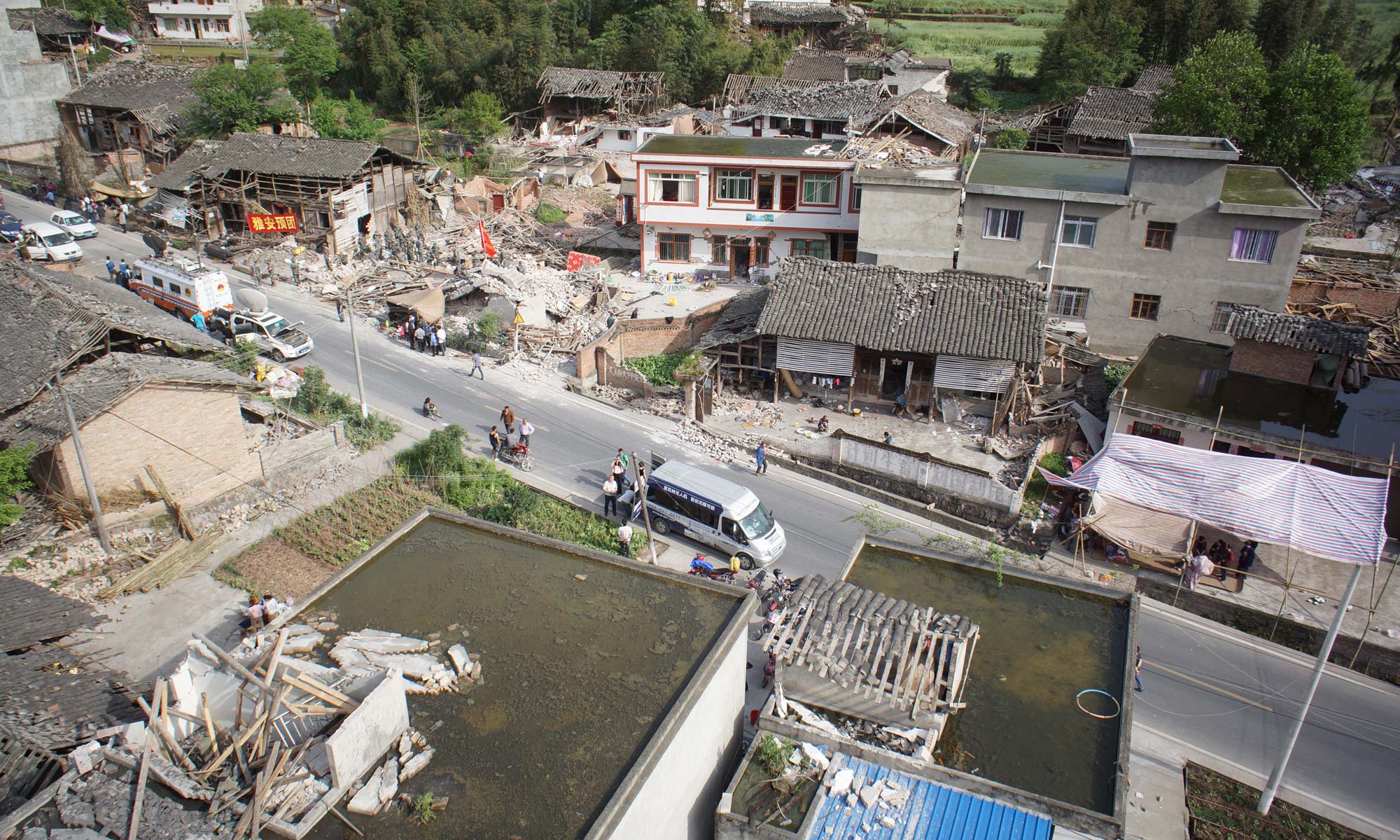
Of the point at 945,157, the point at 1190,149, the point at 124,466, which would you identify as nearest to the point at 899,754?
the point at 124,466

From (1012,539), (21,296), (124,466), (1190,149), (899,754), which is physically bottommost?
(1012,539)

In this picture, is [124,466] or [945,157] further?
[945,157]

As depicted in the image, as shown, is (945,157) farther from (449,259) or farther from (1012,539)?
(1012,539)

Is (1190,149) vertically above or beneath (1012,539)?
above

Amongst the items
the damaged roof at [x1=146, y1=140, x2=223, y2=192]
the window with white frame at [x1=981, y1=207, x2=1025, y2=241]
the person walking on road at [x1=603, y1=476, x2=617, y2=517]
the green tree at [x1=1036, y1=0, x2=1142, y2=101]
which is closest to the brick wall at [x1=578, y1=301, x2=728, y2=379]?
the person walking on road at [x1=603, y1=476, x2=617, y2=517]

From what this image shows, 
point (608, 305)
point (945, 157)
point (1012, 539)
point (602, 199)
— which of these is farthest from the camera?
point (602, 199)

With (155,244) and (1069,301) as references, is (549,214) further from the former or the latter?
(1069,301)

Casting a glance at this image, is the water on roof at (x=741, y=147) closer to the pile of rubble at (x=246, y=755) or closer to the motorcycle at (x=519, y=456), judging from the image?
the motorcycle at (x=519, y=456)

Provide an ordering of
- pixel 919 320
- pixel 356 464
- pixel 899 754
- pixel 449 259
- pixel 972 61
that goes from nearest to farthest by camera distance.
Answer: pixel 899 754, pixel 356 464, pixel 919 320, pixel 449 259, pixel 972 61
